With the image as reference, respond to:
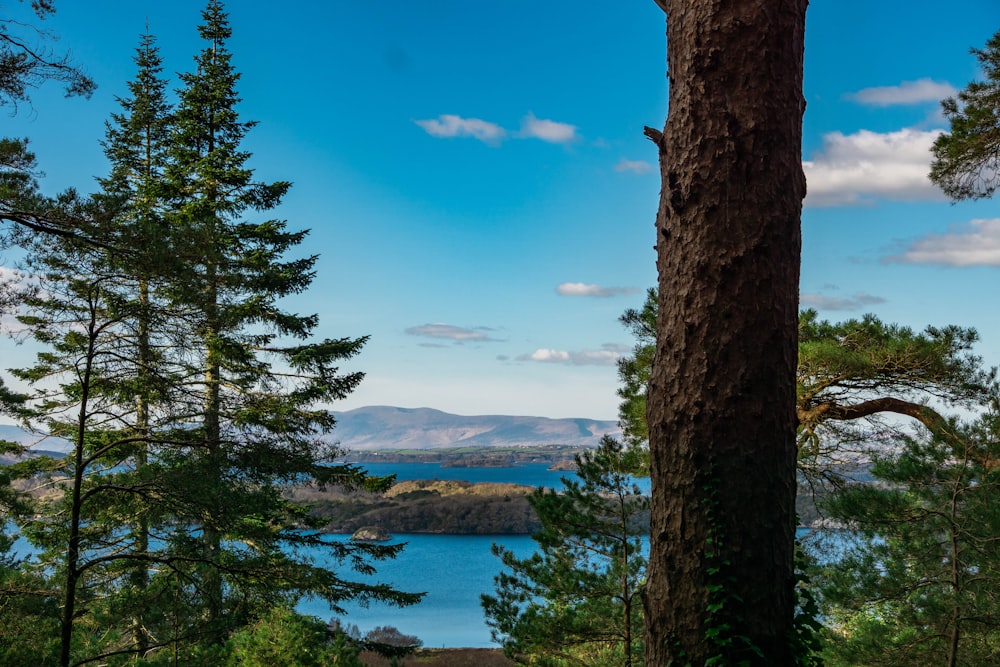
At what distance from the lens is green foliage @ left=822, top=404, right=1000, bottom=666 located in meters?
5.24

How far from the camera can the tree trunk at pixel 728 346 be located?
2.22 metres

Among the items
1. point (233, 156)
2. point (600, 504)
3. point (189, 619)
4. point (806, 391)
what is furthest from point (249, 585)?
point (233, 156)

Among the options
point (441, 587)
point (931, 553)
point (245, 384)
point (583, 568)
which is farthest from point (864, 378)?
point (441, 587)

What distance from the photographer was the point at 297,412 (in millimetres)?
10961

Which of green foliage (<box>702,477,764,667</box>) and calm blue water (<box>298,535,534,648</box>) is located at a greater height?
green foliage (<box>702,477,764,667</box>)

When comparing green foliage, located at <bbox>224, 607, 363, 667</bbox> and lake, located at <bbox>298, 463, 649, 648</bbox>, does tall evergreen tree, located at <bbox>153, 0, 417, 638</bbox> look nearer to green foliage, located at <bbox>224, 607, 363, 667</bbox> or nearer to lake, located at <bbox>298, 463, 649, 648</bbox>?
green foliage, located at <bbox>224, 607, 363, 667</bbox>

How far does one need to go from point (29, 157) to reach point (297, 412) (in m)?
5.89

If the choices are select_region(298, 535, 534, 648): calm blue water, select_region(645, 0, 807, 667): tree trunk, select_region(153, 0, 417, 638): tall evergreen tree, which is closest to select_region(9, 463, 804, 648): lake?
select_region(298, 535, 534, 648): calm blue water

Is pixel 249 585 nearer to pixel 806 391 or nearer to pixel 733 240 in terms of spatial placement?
pixel 806 391

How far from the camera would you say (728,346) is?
230 centimetres

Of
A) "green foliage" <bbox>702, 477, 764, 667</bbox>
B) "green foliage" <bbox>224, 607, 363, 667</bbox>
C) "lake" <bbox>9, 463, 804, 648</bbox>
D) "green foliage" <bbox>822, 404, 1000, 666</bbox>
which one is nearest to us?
"green foliage" <bbox>702, 477, 764, 667</bbox>

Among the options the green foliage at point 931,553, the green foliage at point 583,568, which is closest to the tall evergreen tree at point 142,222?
the green foliage at point 583,568

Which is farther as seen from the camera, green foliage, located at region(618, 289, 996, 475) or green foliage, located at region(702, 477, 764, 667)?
green foliage, located at region(618, 289, 996, 475)

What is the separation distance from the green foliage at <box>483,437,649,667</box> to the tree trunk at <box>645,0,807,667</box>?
14.3ft
